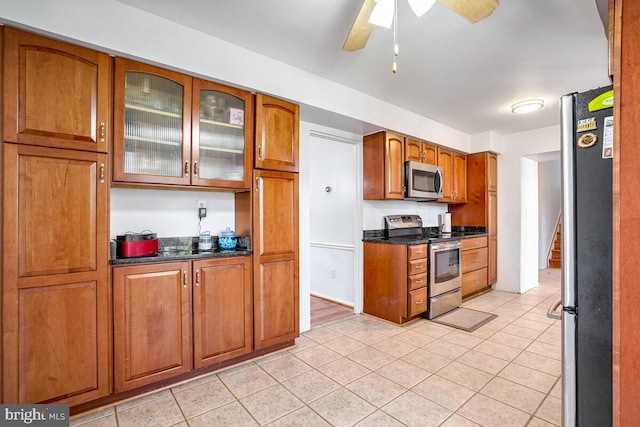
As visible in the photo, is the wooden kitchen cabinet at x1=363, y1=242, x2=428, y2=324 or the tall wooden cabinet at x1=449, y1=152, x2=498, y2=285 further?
the tall wooden cabinet at x1=449, y1=152, x2=498, y2=285

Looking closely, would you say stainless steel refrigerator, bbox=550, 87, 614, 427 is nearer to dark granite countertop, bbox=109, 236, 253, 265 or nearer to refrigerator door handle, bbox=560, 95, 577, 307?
refrigerator door handle, bbox=560, 95, 577, 307

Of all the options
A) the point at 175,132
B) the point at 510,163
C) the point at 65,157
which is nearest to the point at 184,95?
the point at 175,132

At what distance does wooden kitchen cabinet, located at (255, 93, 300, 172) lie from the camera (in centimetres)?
249

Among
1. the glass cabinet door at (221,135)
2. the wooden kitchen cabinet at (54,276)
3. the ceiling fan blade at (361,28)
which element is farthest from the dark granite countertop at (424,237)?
the wooden kitchen cabinet at (54,276)

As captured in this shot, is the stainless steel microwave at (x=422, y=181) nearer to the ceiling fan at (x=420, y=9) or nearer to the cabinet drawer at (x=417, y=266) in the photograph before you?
the cabinet drawer at (x=417, y=266)

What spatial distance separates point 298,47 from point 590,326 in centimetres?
239

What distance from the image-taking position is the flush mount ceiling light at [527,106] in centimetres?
335

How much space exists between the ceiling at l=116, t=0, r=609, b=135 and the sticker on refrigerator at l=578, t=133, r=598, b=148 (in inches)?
46.4

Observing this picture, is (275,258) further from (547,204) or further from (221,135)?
(547,204)

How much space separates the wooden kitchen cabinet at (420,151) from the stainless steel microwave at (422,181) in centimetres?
10

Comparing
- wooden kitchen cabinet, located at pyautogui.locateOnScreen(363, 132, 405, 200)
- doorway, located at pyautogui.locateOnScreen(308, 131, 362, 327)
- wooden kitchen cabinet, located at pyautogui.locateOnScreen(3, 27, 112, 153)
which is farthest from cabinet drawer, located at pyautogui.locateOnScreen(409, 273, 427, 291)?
wooden kitchen cabinet, located at pyautogui.locateOnScreen(3, 27, 112, 153)

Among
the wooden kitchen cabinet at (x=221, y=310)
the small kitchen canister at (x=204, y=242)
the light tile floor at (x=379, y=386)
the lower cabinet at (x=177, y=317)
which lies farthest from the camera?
the small kitchen canister at (x=204, y=242)

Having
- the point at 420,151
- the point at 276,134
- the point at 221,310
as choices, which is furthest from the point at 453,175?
the point at 221,310

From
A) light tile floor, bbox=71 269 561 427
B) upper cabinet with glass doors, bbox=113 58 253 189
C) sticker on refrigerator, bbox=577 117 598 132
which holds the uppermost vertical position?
upper cabinet with glass doors, bbox=113 58 253 189
